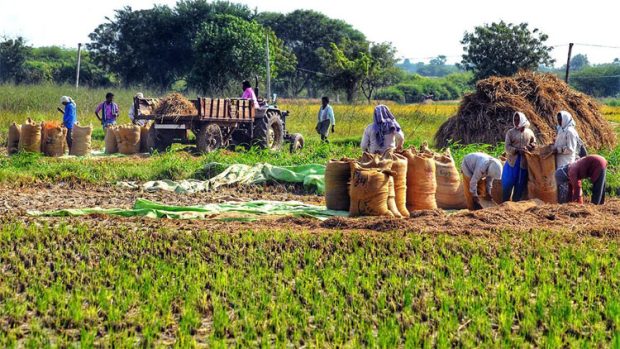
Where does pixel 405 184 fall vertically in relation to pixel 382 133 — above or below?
below

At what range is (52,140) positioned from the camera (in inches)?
648

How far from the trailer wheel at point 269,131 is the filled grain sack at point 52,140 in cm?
395

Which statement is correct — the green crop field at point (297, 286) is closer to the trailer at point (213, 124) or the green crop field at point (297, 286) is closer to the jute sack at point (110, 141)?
the trailer at point (213, 124)

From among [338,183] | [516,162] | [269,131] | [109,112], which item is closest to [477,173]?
[516,162]

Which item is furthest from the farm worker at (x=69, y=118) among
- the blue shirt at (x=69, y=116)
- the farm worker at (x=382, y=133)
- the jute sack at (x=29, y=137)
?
the farm worker at (x=382, y=133)

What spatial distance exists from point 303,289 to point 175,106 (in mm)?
11210

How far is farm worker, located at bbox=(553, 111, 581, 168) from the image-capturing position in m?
10.3

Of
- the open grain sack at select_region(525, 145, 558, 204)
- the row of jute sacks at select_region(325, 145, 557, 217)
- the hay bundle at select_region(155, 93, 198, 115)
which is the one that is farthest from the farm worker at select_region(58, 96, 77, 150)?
the open grain sack at select_region(525, 145, 558, 204)

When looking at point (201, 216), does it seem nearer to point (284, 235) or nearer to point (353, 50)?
point (284, 235)

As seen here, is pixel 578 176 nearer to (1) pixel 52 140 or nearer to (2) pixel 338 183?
(2) pixel 338 183

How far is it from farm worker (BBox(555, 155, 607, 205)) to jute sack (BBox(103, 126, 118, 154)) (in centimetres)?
1006

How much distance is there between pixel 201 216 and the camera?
31.9ft

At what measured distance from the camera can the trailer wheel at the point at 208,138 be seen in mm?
16750

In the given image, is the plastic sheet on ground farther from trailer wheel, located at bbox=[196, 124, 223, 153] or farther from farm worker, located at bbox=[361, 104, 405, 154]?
trailer wheel, located at bbox=[196, 124, 223, 153]
